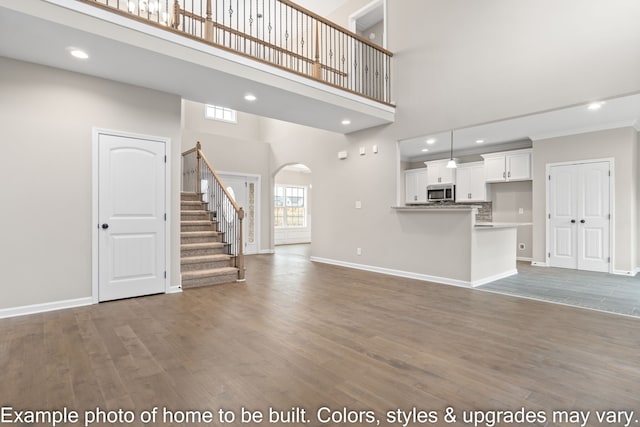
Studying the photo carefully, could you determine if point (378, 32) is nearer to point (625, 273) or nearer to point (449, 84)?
point (449, 84)

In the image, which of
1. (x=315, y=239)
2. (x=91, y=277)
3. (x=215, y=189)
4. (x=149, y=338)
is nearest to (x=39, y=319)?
(x=91, y=277)

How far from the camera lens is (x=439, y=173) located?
8.13 meters

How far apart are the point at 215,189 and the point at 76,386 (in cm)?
446

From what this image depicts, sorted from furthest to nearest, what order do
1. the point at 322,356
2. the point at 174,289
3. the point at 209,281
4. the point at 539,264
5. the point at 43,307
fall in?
the point at 539,264 → the point at 209,281 → the point at 174,289 → the point at 43,307 → the point at 322,356

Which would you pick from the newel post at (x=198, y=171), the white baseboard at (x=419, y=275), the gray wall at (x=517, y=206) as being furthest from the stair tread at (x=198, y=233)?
the gray wall at (x=517, y=206)

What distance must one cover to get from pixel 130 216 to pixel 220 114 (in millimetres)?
5414

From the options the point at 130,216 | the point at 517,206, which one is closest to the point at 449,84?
the point at 517,206

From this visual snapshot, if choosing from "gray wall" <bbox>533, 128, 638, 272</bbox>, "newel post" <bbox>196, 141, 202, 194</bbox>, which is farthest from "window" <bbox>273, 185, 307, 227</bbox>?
"gray wall" <bbox>533, 128, 638, 272</bbox>

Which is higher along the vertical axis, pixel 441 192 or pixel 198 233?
pixel 441 192

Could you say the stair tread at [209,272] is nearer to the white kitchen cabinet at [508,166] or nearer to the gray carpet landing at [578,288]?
the gray carpet landing at [578,288]

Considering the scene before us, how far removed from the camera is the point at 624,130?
5484mm

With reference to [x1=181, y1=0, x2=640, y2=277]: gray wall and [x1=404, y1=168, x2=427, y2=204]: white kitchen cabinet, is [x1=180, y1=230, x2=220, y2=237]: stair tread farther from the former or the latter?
[x1=404, y1=168, x2=427, y2=204]: white kitchen cabinet

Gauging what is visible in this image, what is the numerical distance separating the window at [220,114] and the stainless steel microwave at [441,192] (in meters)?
5.66

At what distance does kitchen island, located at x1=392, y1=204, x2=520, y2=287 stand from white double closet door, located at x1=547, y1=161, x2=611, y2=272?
147 cm
